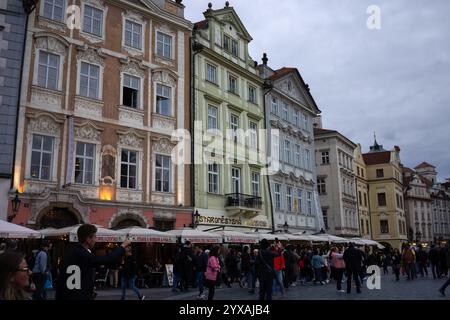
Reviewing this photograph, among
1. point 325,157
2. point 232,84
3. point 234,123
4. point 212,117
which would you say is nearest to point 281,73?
point 232,84

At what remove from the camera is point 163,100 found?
26062mm

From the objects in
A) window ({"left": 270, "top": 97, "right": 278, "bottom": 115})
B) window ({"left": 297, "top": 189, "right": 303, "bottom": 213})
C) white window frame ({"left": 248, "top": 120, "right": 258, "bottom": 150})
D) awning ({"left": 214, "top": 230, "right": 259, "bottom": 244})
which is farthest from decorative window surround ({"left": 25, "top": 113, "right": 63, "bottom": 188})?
window ({"left": 297, "top": 189, "right": 303, "bottom": 213})

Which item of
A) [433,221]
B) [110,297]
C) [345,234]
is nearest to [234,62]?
[110,297]

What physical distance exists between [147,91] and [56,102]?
5352 millimetres

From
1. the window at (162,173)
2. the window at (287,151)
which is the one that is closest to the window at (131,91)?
the window at (162,173)

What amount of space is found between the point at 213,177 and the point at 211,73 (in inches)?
269

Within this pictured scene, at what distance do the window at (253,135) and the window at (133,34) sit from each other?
11142mm

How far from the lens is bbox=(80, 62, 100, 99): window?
73.5ft

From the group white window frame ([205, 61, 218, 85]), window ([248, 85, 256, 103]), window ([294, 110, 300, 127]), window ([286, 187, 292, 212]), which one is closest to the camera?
white window frame ([205, 61, 218, 85])

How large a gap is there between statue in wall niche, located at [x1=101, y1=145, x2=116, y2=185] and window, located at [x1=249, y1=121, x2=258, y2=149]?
1255 cm

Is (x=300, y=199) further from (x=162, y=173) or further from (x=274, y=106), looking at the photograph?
(x=162, y=173)

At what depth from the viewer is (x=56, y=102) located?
2117 cm

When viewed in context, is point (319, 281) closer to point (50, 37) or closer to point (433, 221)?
point (50, 37)

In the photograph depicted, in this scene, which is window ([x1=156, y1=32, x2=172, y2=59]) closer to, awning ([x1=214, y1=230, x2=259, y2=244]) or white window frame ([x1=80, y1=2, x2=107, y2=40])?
white window frame ([x1=80, y1=2, x2=107, y2=40])
